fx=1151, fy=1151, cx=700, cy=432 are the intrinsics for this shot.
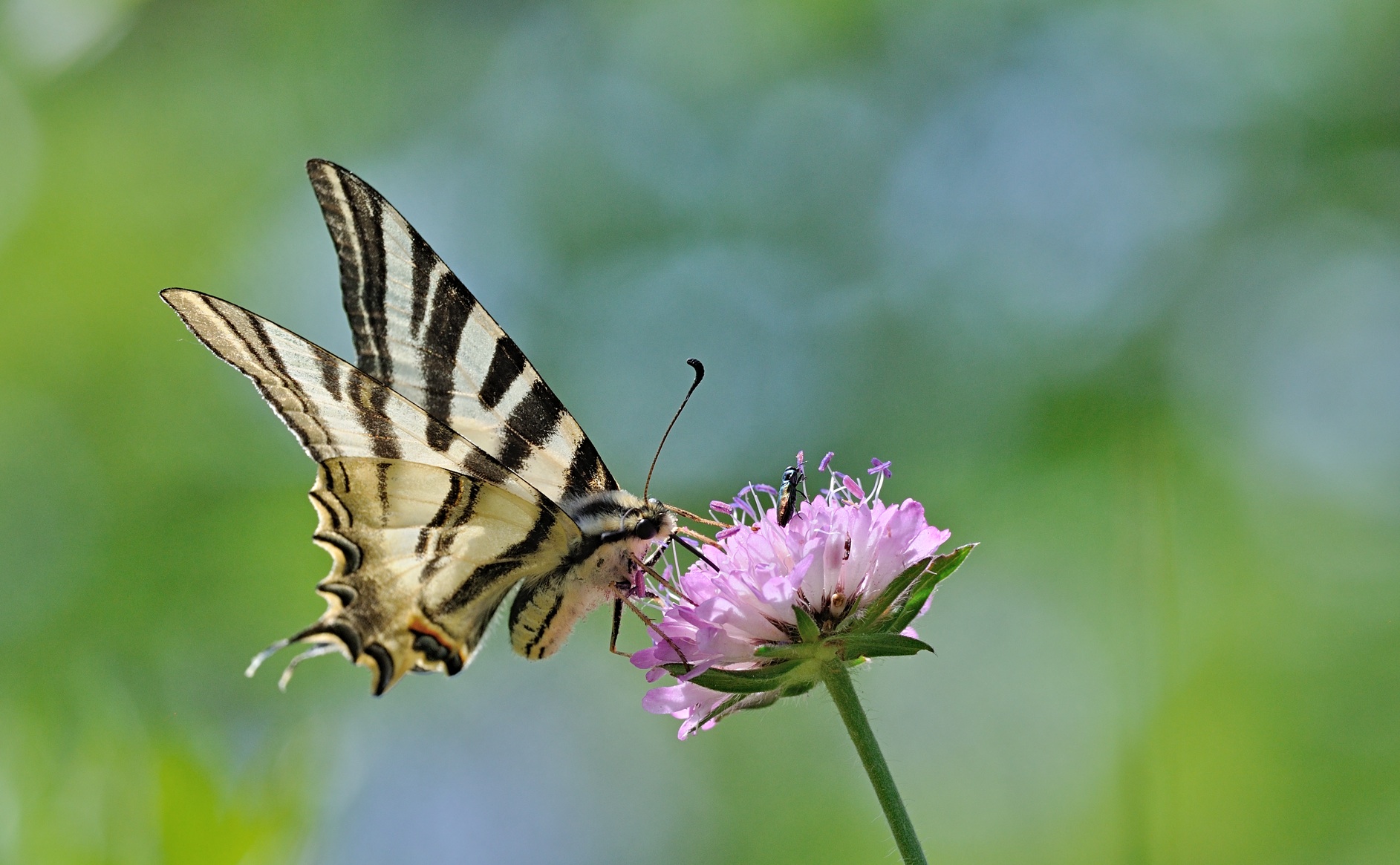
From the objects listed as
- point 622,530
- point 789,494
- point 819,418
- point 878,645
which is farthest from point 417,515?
point 819,418

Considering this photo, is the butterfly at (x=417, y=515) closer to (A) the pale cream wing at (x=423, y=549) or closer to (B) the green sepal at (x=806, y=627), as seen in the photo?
(A) the pale cream wing at (x=423, y=549)

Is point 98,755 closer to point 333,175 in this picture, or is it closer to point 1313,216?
point 333,175

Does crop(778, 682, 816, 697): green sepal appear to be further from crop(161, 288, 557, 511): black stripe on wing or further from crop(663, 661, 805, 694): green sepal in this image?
crop(161, 288, 557, 511): black stripe on wing

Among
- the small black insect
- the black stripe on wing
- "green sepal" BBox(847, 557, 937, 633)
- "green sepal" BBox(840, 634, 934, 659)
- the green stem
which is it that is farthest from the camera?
the black stripe on wing

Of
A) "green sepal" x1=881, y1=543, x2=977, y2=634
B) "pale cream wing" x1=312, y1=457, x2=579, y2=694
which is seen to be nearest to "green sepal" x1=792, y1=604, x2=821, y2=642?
"green sepal" x1=881, y1=543, x2=977, y2=634

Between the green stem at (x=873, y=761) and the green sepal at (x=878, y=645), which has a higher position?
the green sepal at (x=878, y=645)

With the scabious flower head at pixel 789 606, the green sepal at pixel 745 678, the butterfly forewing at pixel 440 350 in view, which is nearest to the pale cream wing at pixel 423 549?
the butterfly forewing at pixel 440 350
